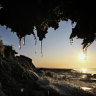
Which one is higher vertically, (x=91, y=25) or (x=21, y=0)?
(x=21, y=0)

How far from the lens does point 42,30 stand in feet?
28.9

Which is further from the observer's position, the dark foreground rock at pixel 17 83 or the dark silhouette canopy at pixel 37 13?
the dark foreground rock at pixel 17 83

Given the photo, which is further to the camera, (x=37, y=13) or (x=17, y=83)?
(x=17, y=83)

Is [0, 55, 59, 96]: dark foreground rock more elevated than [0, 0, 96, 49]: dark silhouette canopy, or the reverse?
[0, 0, 96, 49]: dark silhouette canopy

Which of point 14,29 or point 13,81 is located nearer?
point 14,29

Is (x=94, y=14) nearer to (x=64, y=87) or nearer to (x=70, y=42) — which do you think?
(x=70, y=42)

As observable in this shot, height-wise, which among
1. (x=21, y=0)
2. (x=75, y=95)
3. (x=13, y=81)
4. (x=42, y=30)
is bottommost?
(x=75, y=95)

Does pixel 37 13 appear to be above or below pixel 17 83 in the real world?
above

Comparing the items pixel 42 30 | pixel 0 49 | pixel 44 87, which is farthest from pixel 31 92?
pixel 0 49

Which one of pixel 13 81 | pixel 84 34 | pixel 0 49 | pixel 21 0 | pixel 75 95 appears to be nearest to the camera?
pixel 21 0

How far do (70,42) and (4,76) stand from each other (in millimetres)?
5051

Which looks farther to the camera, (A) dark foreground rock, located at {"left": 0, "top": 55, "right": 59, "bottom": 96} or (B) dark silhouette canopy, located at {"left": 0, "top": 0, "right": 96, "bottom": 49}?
(A) dark foreground rock, located at {"left": 0, "top": 55, "right": 59, "bottom": 96}

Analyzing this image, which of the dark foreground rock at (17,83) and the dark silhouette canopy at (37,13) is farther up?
the dark silhouette canopy at (37,13)

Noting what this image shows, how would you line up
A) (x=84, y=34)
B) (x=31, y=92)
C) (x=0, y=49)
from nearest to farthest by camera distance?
(x=84, y=34) → (x=31, y=92) → (x=0, y=49)
